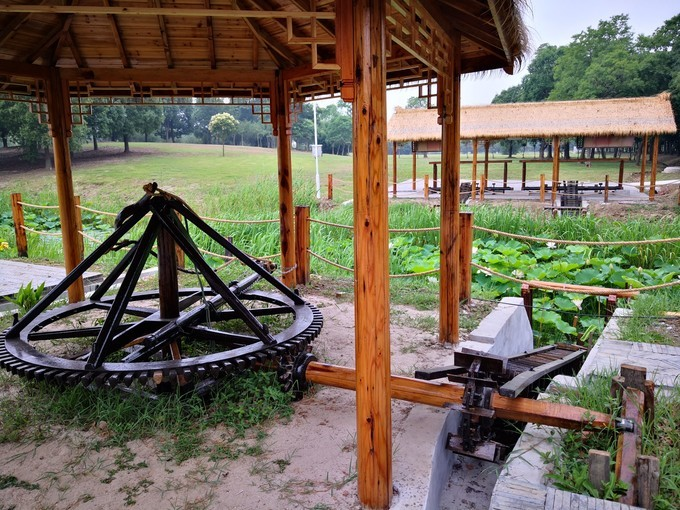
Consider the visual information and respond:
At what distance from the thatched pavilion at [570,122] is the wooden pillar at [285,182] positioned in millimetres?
12518

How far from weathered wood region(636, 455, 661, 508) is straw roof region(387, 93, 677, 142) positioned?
16.2 meters

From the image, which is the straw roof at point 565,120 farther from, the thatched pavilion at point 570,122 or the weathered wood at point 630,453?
the weathered wood at point 630,453

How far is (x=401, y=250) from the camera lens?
965cm

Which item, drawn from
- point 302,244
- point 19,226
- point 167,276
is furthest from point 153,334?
point 19,226

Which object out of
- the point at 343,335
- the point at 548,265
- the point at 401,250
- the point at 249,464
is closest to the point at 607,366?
the point at 343,335

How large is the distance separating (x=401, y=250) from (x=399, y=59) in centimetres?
485

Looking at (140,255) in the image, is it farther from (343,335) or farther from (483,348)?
(483,348)

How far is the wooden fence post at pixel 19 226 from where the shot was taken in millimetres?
8961

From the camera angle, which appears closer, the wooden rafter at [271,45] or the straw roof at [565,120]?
the wooden rafter at [271,45]

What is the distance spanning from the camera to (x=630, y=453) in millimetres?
2707

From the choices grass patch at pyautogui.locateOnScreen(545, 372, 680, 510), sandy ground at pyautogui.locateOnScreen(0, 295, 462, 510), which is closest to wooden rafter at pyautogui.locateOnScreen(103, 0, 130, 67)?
sandy ground at pyautogui.locateOnScreen(0, 295, 462, 510)

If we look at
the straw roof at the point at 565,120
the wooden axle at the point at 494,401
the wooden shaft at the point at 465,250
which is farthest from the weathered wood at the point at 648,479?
the straw roof at the point at 565,120

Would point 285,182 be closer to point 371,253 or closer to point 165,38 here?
point 165,38

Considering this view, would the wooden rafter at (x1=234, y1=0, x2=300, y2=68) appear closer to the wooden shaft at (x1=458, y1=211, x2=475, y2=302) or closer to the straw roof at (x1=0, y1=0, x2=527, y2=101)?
the straw roof at (x1=0, y1=0, x2=527, y2=101)
